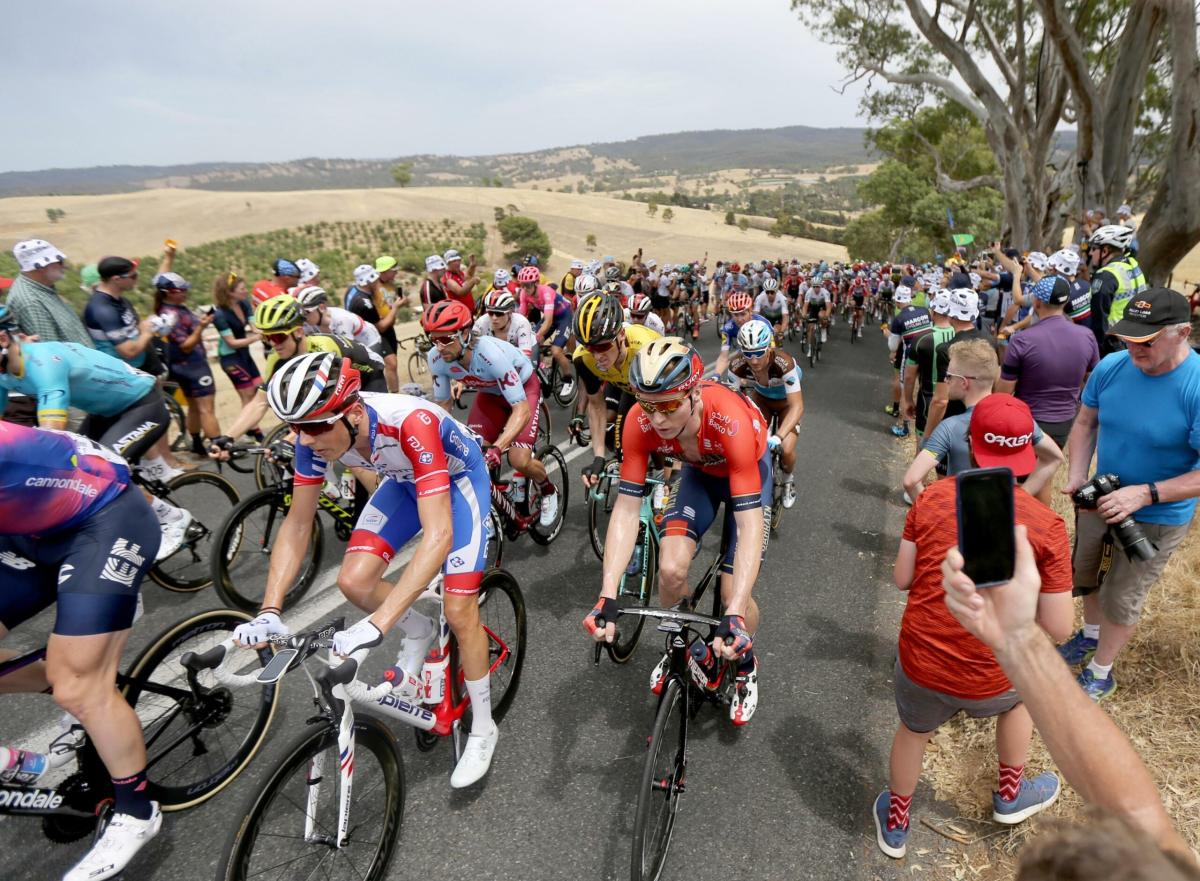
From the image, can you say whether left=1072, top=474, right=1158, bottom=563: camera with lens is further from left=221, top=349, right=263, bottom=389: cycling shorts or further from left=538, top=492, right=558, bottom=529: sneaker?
left=221, top=349, right=263, bottom=389: cycling shorts

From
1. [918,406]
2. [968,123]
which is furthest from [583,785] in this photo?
[968,123]

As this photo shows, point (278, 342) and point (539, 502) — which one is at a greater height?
point (278, 342)

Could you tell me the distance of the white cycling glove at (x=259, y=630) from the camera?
7.93 ft

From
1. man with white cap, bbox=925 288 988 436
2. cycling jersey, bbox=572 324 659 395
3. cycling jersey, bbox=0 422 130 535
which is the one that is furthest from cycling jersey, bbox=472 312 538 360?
cycling jersey, bbox=0 422 130 535

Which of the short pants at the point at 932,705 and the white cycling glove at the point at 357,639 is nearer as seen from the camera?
the white cycling glove at the point at 357,639

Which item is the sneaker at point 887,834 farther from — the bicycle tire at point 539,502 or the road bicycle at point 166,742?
the bicycle tire at point 539,502

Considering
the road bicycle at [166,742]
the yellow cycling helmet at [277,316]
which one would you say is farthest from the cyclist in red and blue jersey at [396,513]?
the yellow cycling helmet at [277,316]

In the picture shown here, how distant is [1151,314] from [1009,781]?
8.27 ft

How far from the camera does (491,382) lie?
17.1 feet

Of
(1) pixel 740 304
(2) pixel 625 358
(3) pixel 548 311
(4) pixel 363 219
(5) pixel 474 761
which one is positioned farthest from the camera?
(4) pixel 363 219

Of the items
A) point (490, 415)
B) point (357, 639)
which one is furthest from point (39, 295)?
point (357, 639)

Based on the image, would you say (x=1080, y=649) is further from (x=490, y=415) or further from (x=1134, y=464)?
(x=490, y=415)

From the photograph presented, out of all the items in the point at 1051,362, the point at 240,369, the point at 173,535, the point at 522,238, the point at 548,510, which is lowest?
the point at 522,238

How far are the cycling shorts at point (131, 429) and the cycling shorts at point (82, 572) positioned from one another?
1922mm
